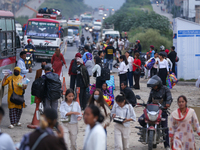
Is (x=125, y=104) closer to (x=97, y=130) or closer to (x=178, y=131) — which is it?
(x=178, y=131)

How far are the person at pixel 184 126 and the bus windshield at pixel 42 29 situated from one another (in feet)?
58.1

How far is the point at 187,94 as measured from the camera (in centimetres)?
1443

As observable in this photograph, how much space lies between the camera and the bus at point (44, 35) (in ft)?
74.5

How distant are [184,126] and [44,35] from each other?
18.0 metres

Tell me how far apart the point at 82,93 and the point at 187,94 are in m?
5.48

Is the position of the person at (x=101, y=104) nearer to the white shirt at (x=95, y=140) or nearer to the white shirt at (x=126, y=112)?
the white shirt at (x=126, y=112)

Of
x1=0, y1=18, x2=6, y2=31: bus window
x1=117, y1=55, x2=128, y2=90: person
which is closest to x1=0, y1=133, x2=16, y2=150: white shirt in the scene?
x1=0, y1=18, x2=6, y2=31: bus window

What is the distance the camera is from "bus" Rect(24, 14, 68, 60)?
22703 mm

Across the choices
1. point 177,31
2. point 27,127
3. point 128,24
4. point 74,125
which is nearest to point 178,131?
point 74,125

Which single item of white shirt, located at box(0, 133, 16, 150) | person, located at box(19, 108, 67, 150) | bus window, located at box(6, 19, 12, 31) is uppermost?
bus window, located at box(6, 19, 12, 31)

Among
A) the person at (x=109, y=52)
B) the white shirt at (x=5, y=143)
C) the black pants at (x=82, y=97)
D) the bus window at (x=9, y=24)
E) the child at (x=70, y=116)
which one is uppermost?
the bus window at (x=9, y=24)

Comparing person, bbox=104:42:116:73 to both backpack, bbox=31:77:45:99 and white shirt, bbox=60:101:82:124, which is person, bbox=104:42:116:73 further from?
white shirt, bbox=60:101:82:124

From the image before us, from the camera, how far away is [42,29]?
22984 mm

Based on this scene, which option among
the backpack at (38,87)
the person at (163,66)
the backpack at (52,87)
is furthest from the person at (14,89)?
the person at (163,66)
